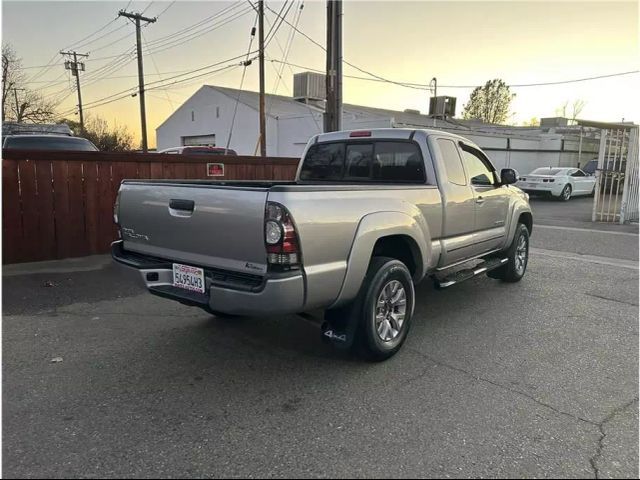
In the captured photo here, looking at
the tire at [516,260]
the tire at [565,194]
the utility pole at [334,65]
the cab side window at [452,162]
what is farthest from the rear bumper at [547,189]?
the cab side window at [452,162]

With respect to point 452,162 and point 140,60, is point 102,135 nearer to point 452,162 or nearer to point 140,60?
point 140,60

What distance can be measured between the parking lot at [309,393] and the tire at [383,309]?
168mm

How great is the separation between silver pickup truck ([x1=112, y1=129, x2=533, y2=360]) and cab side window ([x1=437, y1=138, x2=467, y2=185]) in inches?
0.6

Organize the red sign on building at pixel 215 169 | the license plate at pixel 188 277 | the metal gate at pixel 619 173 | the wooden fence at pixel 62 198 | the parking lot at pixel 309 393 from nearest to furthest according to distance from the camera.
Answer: the parking lot at pixel 309 393
the license plate at pixel 188 277
the wooden fence at pixel 62 198
the red sign on building at pixel 215 169
the metal gate at pixel 619 173

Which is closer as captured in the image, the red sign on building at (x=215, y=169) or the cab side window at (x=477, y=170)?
the cab side window at (x=477, y=170)

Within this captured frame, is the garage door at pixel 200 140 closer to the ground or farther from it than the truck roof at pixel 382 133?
farther from it

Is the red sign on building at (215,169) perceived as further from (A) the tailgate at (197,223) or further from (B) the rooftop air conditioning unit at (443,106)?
(B) the rooftop air conditioning unit at (443,106)

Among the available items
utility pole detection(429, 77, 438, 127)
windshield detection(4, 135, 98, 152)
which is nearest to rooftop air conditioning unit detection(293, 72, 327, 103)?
utility pole detection(429, 77, 438, 127)

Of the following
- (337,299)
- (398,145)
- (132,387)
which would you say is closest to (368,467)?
(337,299)

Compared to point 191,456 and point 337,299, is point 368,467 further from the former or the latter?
point 337,299

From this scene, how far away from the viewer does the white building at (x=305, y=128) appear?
78.5 ft

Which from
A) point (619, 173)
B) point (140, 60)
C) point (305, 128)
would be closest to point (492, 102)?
point (305, 128)

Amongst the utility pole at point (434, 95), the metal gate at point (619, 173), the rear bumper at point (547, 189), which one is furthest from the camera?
the utility pole at point (434, 95)

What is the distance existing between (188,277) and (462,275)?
114 inches
